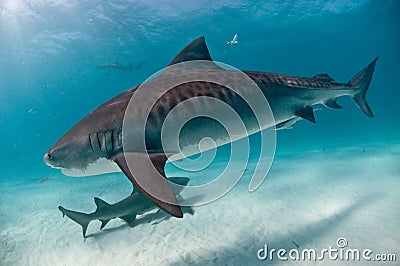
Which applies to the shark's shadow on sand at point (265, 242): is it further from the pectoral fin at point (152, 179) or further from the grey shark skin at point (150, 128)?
the pectoral fin at point (152, 179)

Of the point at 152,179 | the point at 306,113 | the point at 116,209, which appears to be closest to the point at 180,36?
the point at 116,209

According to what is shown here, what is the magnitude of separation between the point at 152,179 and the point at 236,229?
14.1 feet

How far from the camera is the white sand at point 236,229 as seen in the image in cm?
511

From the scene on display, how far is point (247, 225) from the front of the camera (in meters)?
6.29

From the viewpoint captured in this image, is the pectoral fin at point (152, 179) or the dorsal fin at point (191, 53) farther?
the dorsal fin at point (191, 53)

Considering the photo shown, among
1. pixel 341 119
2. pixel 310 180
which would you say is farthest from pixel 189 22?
pixel 341 119

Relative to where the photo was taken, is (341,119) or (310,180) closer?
(310,180)

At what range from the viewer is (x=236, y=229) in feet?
20.0

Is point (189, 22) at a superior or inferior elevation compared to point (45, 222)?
superior

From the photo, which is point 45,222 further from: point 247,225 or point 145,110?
point 145,110

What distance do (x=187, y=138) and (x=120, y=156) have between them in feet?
2.66

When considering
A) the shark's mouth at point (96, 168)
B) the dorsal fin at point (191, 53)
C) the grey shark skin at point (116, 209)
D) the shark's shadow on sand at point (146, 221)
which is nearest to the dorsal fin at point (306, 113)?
the dorsal fin at point (191, 53)

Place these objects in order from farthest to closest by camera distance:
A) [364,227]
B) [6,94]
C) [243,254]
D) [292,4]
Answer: [6,94]
[292,4]
[364,227]
[243,254]

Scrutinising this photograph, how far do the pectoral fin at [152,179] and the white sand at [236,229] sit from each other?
114 inches
